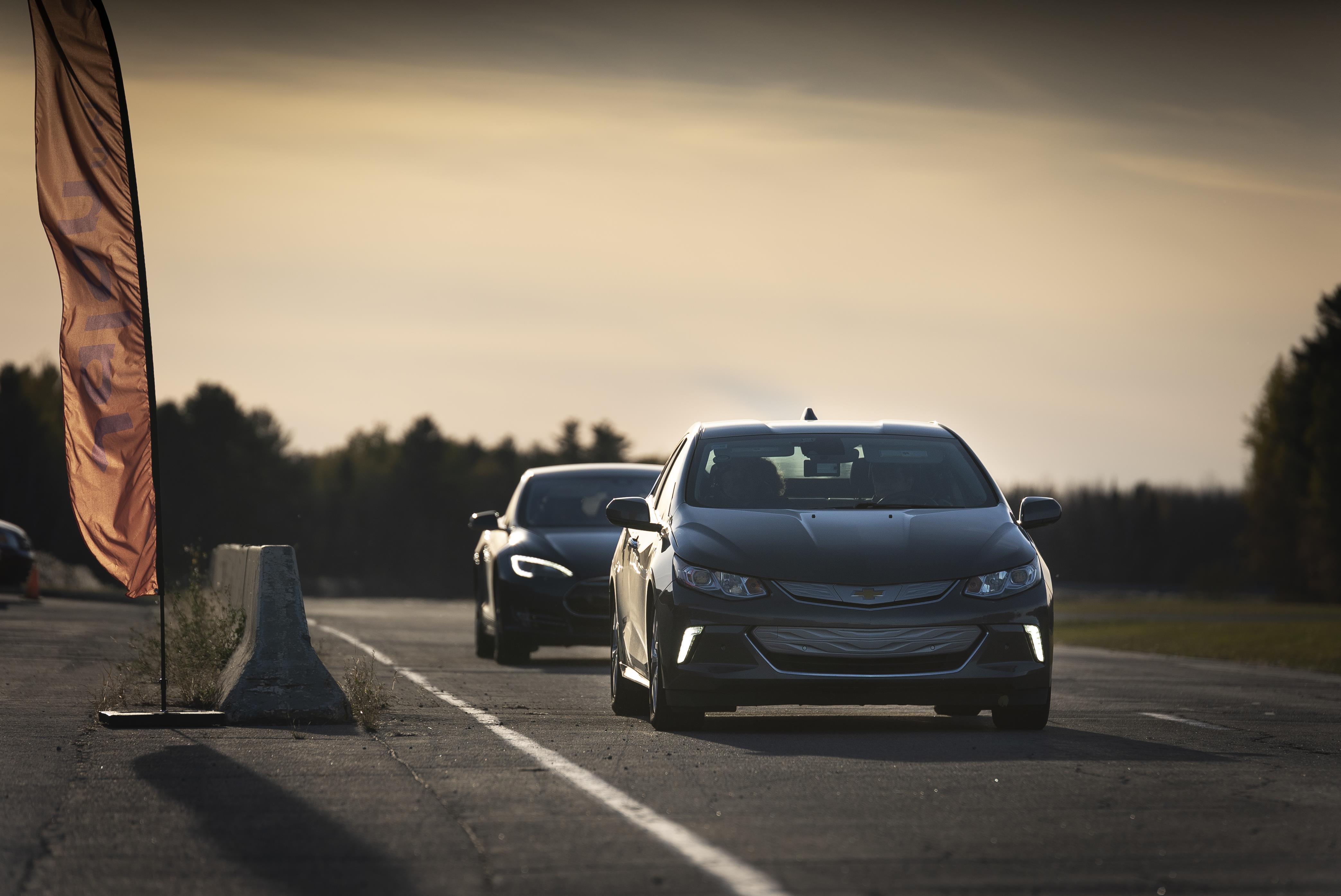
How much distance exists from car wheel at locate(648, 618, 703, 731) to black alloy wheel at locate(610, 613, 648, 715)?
2.48 feet

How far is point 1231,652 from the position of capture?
76.3ft

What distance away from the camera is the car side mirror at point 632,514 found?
34.6 feet

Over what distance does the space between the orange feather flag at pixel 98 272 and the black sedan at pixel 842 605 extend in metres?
2.82

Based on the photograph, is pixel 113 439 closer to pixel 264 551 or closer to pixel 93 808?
pixel 264 551

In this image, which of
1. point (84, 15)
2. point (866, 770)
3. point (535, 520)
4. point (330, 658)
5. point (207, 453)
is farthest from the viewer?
point (207, 453)

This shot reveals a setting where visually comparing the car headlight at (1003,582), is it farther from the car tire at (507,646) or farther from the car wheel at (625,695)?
the car tire at (507,646)

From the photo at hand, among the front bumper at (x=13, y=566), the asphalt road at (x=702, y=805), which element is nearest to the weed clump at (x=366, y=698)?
the asphalt road at (x=702, y=805)

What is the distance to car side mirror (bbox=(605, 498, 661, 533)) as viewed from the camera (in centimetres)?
1055

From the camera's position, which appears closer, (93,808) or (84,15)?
(93,808)

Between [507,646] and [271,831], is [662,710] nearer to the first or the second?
[271,831]

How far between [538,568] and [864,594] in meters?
7.38

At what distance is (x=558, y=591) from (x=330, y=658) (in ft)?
6.59

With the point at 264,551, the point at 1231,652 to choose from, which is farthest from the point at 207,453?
the point at 264,551

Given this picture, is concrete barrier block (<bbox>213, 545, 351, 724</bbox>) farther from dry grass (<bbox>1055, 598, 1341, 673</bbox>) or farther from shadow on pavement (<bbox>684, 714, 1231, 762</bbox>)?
dry grass (<bbox>1055, 598, 1341, 673</bbox>)
